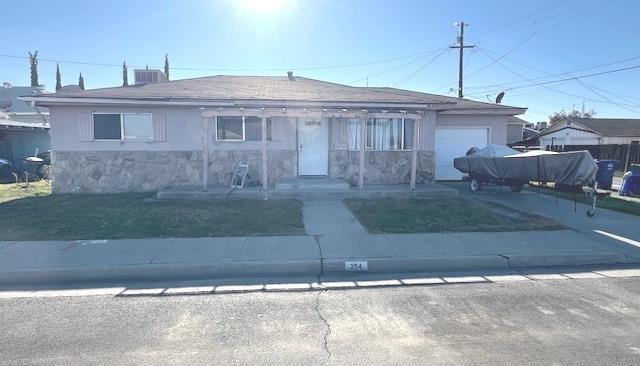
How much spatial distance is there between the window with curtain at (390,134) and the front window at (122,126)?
7432 millimetres

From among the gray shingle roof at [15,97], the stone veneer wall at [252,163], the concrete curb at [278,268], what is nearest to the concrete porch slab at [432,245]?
the concrete curb at [278,268]

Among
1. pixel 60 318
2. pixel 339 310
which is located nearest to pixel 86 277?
pixel 60 318

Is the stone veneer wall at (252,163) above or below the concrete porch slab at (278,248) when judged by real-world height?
above

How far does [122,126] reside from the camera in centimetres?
1272

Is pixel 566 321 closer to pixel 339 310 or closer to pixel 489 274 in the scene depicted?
pixel 489 274

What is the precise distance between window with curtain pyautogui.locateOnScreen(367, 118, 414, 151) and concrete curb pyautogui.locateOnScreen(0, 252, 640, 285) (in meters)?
8.01

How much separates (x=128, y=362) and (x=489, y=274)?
16.0 feet

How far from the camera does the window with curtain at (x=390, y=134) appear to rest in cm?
1383

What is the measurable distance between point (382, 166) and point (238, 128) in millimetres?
5114

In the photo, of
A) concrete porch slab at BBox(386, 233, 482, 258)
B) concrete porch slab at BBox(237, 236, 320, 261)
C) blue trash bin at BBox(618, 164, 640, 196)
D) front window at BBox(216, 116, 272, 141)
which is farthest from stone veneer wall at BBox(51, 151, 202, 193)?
blue trash bin at BBox(618, 164, 640, 196)

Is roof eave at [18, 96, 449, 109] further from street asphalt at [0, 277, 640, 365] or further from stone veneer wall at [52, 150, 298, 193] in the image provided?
street asphalt at [0, 277, 640, 365]

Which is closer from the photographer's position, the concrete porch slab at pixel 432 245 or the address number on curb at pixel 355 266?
the address number on curb at pixel 355 266

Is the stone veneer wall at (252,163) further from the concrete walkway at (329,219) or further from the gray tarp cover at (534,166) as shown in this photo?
the gray tarp cover at (534,166)

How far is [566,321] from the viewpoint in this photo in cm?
429
